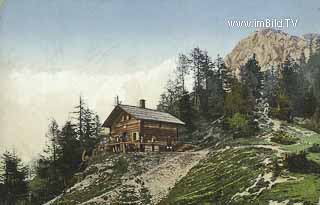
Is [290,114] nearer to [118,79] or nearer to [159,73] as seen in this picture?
[159,73]

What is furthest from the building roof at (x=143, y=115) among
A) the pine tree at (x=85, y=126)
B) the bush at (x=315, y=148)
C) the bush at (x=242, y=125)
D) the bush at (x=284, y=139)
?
the bush at (x=315, y=148)

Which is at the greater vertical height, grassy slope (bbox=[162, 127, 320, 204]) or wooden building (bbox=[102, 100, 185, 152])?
wooden building (bbox=[102, 100, 185, 152])

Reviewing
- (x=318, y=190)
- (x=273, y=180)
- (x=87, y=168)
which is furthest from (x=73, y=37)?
(x=318, y=190)

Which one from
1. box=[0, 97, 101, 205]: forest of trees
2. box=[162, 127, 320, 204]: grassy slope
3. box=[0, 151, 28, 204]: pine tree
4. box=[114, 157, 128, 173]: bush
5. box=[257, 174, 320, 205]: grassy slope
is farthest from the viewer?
box=[114, 157, 128, 173]: bush

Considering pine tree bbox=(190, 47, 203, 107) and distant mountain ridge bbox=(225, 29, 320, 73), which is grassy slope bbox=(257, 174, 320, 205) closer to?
distant mountain ridge bbox=(225, 29, 320, 73)

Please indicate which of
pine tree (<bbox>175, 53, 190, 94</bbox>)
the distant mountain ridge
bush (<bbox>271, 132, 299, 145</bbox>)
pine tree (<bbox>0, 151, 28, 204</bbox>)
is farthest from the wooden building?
bush (<bbox>271, 132, 299, 145</bbox>)

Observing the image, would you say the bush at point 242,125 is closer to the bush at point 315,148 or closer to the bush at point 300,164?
the bush at point 300,164

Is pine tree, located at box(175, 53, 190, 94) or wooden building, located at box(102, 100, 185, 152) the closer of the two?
pine tree, located at box(175, 53, 190, 94)
